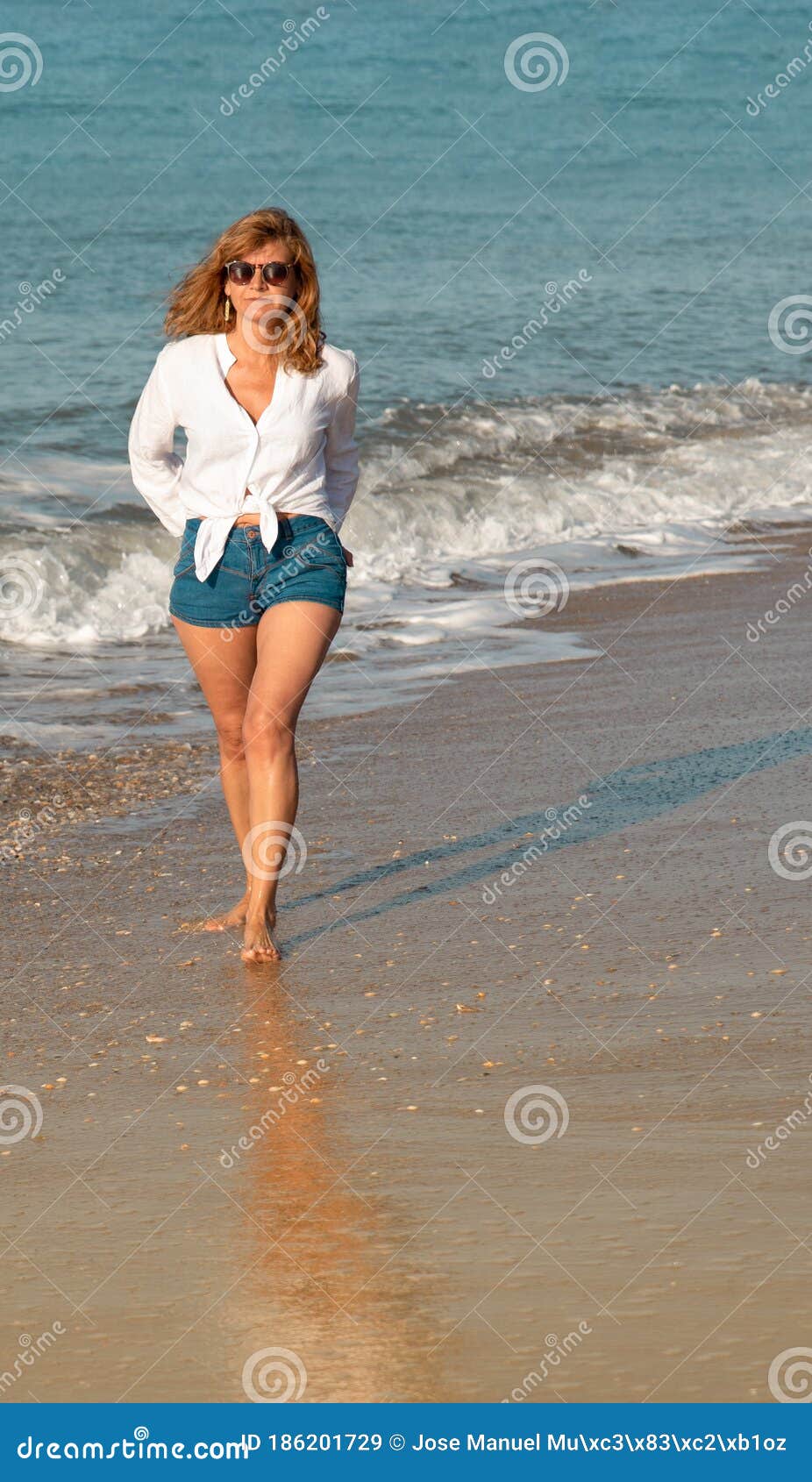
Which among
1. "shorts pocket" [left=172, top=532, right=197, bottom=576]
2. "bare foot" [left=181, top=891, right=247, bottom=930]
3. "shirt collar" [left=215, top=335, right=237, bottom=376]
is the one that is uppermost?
"shirt collar" [left=215, top=335, right=237, bottom=376]

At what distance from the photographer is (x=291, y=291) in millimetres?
3850

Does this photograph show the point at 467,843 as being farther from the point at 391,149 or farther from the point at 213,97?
the point at 213,97

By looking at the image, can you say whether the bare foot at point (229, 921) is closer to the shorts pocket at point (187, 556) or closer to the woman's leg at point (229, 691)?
the woman's leg at point (229, 691)

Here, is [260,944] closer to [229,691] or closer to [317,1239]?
[229,691]

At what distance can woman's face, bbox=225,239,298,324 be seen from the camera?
3844 mm

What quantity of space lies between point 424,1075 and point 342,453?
5.23 ft

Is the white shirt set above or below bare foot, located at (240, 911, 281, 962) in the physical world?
above

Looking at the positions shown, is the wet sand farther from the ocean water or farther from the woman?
the ocean water

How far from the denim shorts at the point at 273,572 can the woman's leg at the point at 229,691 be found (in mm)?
69

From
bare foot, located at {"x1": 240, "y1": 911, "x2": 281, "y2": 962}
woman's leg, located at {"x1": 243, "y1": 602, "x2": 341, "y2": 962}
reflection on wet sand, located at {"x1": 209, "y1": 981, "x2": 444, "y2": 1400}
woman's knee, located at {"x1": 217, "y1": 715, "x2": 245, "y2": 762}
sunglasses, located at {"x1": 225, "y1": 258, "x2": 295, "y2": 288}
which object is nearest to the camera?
reflection on wet sand, located at {"x1": 209, "y1": 981, "x2": 444, "y2": 1400}

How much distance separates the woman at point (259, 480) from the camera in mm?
3867

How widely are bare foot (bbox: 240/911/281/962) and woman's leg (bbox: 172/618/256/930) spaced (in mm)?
126

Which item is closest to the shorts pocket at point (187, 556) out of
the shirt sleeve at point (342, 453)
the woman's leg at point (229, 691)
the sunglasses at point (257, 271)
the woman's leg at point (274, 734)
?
the woman's leg at point (229, 691)

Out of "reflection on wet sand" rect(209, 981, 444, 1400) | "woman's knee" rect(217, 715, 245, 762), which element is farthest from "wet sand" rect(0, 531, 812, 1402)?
"woman's knee" rect(217, 715, 245, 762)
